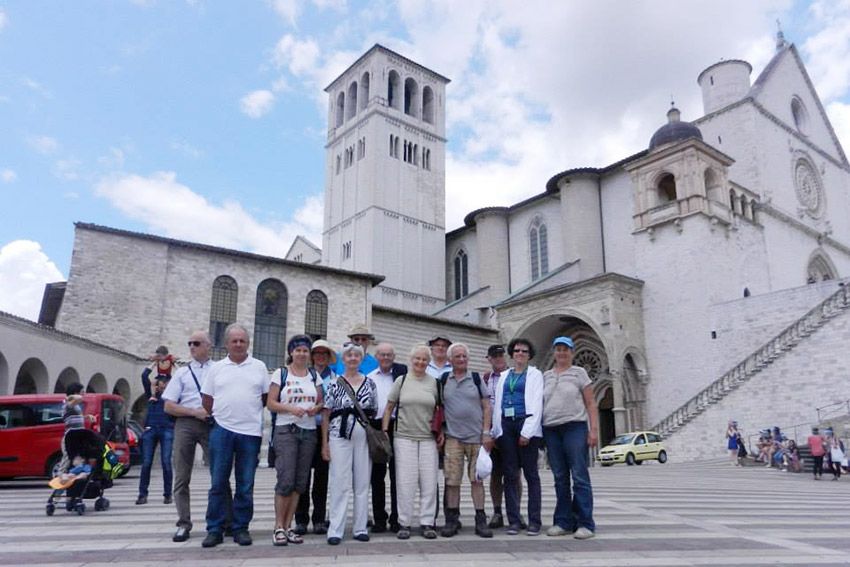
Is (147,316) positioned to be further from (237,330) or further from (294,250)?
(294,250)

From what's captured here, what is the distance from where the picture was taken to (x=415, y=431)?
221 inches

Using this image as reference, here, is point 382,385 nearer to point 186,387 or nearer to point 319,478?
point 319,478

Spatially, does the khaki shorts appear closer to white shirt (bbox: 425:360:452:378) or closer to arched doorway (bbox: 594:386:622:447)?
white shirt (bbox: 425:360:452:378)

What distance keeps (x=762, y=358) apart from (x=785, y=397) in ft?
4.84

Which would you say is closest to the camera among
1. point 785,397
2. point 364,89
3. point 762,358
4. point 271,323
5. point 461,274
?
point 785,397

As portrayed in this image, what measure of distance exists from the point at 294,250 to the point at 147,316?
1314 inches

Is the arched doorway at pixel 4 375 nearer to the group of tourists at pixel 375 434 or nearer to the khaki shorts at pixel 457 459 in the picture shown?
the group of tourists at pixel 375 434

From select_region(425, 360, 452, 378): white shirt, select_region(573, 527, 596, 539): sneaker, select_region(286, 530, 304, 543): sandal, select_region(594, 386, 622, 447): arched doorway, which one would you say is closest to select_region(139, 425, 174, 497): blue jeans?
select_region(286, 530, 304, 543): sandal

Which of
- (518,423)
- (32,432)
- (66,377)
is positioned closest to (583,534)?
(518,423)

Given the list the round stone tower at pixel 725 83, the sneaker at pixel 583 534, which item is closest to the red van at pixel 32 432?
the sneaker at pixel 583 534

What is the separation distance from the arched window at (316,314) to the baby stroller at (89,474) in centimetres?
1824

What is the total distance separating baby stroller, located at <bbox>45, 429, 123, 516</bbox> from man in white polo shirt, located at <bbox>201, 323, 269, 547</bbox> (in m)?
2.81

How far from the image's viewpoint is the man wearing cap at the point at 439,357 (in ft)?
20.4

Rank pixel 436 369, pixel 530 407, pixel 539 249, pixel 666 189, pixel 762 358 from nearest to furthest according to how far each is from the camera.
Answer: pixel 530 407, pixel 436 369, pixel 762 358, pixel 666 189, pixel 539 249
